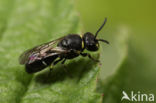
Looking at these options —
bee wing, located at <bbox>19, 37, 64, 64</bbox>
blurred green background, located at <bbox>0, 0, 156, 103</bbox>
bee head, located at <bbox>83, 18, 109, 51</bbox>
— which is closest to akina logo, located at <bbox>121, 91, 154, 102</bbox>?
blurred green background, located at <bbox>0, 0, 156, 103</bbox>

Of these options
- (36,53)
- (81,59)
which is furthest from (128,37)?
(36,53)

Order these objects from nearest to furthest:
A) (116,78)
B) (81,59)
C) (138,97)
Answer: (81,59) → (138,97) → (116,78)

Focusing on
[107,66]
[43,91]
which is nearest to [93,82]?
[43,91]

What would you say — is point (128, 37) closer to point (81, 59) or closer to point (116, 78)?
point (116, 78)

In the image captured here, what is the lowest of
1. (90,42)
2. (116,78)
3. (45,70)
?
(116,78)

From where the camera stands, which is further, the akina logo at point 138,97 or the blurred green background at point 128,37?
the blurred green background at point 128,37

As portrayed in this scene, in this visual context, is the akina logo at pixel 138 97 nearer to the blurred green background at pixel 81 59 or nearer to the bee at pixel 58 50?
the blurred green background at pixel 81 59

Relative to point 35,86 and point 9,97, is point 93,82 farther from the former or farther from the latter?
point 9,97

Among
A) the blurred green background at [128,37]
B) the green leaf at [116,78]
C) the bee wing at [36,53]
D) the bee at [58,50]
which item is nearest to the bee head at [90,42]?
the bee at [58,50]
